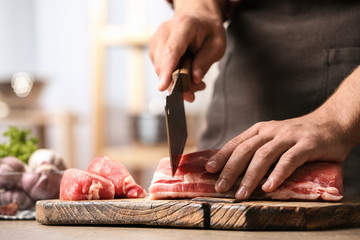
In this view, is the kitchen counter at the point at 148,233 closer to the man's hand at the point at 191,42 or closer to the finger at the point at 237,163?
the finger at the point at 237,163

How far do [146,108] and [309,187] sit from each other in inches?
135

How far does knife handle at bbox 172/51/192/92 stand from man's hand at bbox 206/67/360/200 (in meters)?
0.28

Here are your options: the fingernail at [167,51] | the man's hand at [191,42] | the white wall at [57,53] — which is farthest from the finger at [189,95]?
the white wall at [57,53]

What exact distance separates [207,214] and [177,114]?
356 mm

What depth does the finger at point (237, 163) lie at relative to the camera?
138cm

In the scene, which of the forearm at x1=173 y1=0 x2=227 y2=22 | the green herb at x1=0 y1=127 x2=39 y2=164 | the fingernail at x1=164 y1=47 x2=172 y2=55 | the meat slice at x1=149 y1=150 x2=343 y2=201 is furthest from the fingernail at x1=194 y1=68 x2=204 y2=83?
the green herb at x1=0 y1=127 x2=39 y2=164

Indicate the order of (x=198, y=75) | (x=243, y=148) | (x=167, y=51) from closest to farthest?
(x=243, y=148)
(x=167, y=51)
(x=198, y=75)

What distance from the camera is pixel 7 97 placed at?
4.65 m

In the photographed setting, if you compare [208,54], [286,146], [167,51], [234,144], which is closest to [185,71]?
[167,51]

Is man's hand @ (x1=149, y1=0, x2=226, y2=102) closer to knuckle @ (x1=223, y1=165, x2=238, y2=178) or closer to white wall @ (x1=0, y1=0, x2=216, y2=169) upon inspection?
knuckle @ (x1=223, y1=165, x2=238, y2=178)

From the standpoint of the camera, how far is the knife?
1360 millimetres

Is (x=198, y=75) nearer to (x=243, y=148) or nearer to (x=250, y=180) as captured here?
(x=243, y=148)

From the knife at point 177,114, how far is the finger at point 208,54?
0.18 feet

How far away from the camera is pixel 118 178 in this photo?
59.4 inches
